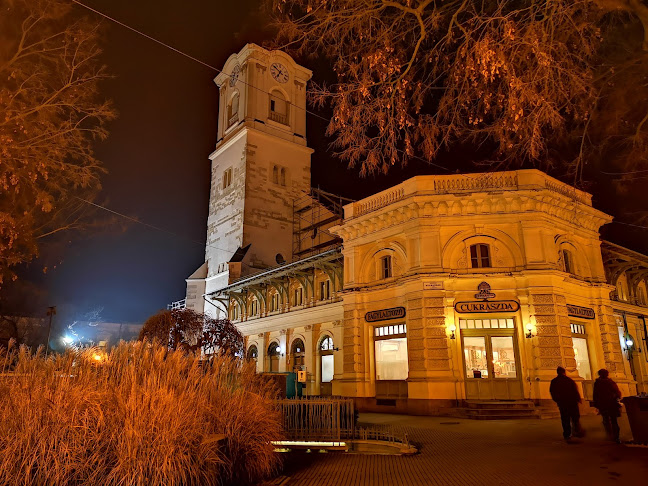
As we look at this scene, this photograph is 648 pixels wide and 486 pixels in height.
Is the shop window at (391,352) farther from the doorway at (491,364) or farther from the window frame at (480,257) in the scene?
the window frame at (480,257)

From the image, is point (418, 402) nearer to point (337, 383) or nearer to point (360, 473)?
point (337, 383)

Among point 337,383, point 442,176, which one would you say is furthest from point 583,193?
point 337,383

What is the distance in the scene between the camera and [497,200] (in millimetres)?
20750

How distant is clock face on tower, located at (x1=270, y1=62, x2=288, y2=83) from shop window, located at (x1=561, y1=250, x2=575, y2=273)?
32.7 meters

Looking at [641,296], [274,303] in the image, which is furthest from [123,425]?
[641,296]

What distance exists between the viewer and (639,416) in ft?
34.1

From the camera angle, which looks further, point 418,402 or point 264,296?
point 264,296

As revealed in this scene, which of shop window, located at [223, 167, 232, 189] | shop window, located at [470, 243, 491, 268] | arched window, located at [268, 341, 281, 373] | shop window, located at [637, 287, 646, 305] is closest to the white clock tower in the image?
shop window, located at [223, 167, 232, 189]

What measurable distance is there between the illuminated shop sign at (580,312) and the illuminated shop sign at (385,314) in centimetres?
708

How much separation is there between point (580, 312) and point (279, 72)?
35432 mm

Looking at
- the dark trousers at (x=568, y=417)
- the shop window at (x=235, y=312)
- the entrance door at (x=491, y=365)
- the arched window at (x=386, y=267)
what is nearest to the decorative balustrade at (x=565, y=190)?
the entrance door at (x=491, y=365)

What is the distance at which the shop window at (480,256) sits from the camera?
68.5 feet

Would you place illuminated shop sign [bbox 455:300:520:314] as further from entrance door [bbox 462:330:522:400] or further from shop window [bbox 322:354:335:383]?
shop window [bbox 322:354:335:383]

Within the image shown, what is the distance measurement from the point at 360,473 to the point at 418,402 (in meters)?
11.9
